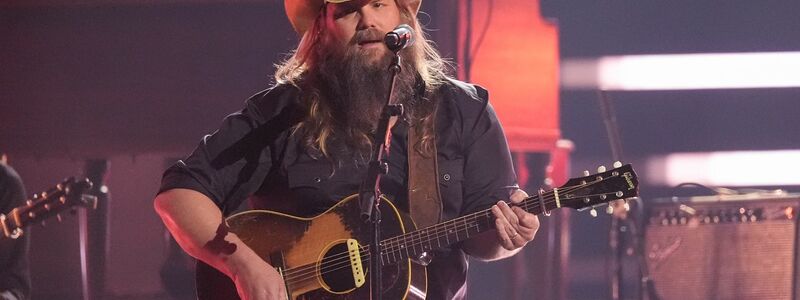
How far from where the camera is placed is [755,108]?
9.01 m

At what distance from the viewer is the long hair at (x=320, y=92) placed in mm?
3859

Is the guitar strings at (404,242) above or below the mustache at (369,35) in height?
below

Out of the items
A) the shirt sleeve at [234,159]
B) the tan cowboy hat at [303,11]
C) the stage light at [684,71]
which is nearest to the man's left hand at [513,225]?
the shirt sleeve at [234,159]

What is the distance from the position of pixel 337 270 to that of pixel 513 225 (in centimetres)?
63

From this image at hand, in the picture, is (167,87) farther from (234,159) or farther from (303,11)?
(234,159)

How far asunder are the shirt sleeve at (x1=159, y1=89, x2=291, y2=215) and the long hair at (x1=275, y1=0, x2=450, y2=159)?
117mm

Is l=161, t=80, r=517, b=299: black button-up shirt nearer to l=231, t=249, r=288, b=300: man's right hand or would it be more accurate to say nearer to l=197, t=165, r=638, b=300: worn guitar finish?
l=197, t=165, r=638, b=300: worn guitar finish

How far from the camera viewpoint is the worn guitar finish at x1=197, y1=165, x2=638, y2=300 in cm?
355

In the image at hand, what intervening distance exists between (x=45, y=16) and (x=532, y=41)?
12.4 feet

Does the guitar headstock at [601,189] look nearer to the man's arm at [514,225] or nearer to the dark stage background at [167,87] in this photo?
the man's arm at [514,225]

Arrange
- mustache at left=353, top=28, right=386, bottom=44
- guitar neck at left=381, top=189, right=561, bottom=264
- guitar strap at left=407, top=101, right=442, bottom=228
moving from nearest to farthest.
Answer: guitar neck at left=381, top=189, right=561, bottom=264
guitar strap at left=407, top=101, right=442, bottom=228
mustache at left=353, top=28, right=386, bottom=44

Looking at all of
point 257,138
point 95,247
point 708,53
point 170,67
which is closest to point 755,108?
point 708,53

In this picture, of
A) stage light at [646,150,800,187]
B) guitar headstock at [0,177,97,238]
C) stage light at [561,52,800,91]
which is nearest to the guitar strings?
guitar headstock at [0,177,97,238]

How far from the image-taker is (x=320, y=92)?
411cm
